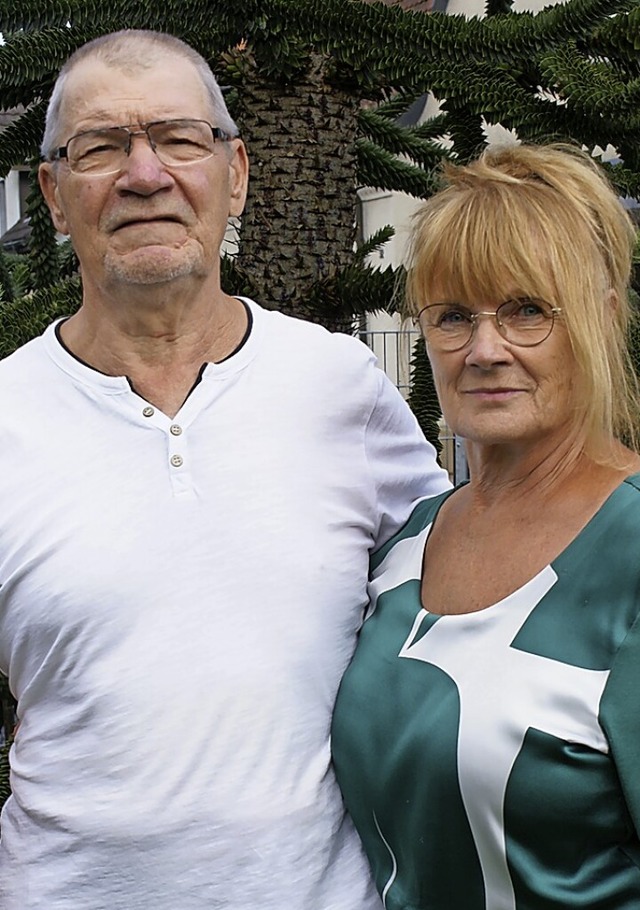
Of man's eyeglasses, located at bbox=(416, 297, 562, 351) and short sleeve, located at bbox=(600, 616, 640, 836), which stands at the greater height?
man's eyeglasses, located at bbox=(416, 297, 562, 351)

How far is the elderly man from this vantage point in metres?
1.74

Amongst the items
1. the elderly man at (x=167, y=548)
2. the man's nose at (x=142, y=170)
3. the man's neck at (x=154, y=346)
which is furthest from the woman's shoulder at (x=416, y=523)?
the man's nose at (x=142, y=170)

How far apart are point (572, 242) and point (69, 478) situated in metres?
0.89

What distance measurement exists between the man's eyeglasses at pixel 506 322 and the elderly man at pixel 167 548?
1.02 feet

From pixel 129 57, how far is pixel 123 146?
158 millimetres

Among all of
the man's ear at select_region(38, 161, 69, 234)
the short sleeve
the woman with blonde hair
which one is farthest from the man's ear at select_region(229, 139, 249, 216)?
the short sleeve

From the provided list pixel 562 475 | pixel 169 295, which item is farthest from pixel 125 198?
pixel 562 475

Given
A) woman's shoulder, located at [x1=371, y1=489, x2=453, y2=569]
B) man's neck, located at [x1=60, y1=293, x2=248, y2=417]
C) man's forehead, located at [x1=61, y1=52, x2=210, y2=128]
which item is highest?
man's forehead, located at [x1=61, y1=52, x2=210, y2=128]

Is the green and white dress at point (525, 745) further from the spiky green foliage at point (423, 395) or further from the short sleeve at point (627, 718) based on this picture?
the spiky green foliage at point (423, 395)

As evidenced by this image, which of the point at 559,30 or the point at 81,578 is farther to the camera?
the point at 559,30

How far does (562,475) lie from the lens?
169 cm

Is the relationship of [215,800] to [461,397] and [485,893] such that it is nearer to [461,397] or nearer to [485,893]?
[485,893]

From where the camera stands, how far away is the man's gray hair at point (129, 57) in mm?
1928

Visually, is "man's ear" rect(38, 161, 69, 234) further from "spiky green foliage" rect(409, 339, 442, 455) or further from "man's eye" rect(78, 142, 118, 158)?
"spiky green foliage" rect(409, 339, 442, 455)
